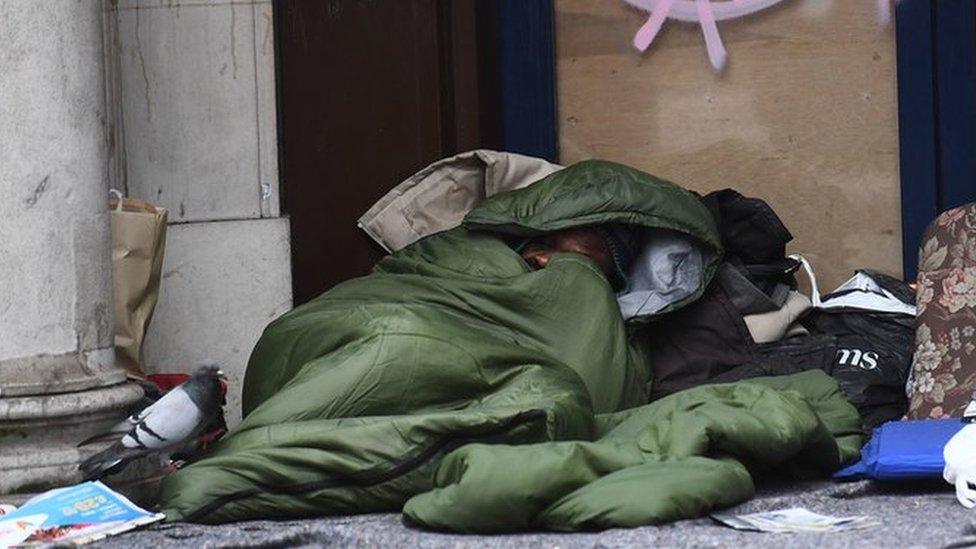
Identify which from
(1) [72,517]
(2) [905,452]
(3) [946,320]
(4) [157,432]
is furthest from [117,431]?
(3) [946,320]

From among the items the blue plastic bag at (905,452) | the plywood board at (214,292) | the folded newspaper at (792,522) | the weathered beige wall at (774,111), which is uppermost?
the weathered beige wall at (774,111)

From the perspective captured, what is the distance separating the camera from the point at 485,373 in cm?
489

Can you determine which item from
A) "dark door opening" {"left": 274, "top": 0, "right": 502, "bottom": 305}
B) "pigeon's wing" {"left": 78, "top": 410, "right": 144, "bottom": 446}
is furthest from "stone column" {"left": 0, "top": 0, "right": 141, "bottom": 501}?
"dark door opening" {"left": 274, "top": 0, "right": 502, "bottom": 305}

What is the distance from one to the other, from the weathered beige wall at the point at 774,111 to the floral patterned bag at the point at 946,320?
52cm

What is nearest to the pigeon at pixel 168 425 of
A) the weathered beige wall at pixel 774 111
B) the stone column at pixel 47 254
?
the stone column at pixel 47 254

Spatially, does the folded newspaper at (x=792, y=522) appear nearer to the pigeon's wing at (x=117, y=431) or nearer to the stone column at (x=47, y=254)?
the pigeon's wing at (x=117, y=431)

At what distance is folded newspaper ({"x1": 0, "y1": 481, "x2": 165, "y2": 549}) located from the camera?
4449mm

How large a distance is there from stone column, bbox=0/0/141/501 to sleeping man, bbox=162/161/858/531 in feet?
1.16

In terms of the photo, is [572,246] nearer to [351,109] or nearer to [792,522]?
[351,109]

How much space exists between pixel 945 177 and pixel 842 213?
1.09 feet

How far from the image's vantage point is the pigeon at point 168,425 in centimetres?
464

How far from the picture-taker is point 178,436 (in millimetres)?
4664

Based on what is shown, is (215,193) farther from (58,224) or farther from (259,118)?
(58,224)

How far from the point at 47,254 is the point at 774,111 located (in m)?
2.48
